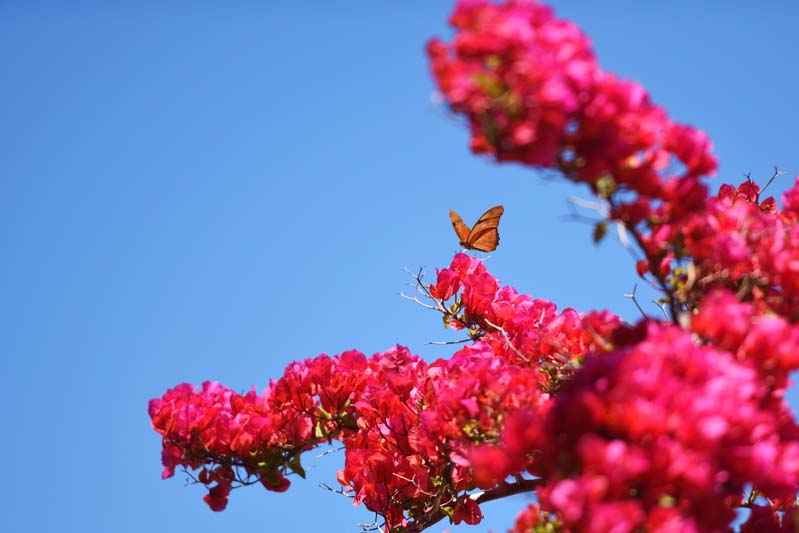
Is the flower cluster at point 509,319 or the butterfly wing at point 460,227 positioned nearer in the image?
the flower cluster at point 509,319

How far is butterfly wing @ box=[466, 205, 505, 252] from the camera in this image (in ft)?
18.2

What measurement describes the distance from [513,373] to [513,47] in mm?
1613

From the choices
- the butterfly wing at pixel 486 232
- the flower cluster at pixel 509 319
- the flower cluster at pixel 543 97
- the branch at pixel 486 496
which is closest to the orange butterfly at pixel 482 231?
the butterfly wing at pixel 486 232

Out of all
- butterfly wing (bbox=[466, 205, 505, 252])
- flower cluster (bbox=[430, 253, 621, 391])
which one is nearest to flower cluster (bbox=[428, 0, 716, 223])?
flower cluster (bbox=[430, 253, 621, 391])

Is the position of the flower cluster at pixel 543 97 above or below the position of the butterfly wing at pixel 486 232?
below

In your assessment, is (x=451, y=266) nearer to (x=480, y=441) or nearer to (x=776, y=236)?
(x=480, y=441)

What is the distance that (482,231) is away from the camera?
221 inches

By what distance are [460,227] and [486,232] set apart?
0.61 feet

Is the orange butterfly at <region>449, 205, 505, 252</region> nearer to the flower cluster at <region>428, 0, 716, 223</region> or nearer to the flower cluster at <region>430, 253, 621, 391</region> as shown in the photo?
the flower cluster at <region>430, 253, 621, 391</region>

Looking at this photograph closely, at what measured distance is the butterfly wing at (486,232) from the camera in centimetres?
554

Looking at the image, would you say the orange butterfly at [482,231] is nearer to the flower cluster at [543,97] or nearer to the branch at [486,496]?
the branch at [486,496]

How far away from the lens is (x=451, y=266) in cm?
495

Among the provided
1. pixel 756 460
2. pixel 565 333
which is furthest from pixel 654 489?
pixel 565 333

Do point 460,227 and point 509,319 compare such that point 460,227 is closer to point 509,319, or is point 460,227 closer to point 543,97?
point 509,319
